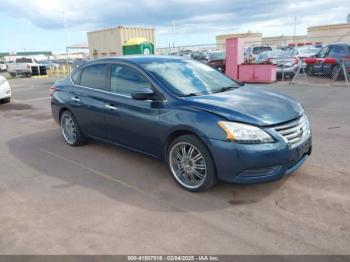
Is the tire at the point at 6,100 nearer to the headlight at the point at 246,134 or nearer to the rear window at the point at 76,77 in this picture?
the rear window at the point at 76,77

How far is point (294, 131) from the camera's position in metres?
3.46

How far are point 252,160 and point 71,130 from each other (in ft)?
12.3

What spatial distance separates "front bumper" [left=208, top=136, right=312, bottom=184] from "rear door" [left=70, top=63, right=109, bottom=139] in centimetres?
218

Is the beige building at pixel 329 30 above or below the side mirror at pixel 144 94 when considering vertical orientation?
above

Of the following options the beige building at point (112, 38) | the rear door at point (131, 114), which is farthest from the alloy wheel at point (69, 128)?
the beige building at point (112, 38)

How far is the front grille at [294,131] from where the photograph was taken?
3.34m

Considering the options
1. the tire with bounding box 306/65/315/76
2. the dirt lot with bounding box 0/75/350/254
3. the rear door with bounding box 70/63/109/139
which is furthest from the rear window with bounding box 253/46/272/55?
the rear door with bounding box 70/63/109/139

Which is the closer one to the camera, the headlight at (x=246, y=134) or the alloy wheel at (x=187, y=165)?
the headlight at (x=246, y=134)

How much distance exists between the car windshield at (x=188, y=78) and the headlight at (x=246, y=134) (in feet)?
2.94

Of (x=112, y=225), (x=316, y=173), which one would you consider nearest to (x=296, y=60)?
(x=316, y=173)

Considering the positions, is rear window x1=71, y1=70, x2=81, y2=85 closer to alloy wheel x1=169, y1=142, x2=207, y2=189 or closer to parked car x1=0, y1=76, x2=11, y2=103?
alloy wheel x1=169, y1=142, x2=207, y2=189

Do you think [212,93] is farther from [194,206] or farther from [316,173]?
[316,173]

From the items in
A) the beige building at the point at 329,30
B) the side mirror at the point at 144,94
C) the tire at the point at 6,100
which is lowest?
the tire at the point at 6,100

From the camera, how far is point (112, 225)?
3.15 m
